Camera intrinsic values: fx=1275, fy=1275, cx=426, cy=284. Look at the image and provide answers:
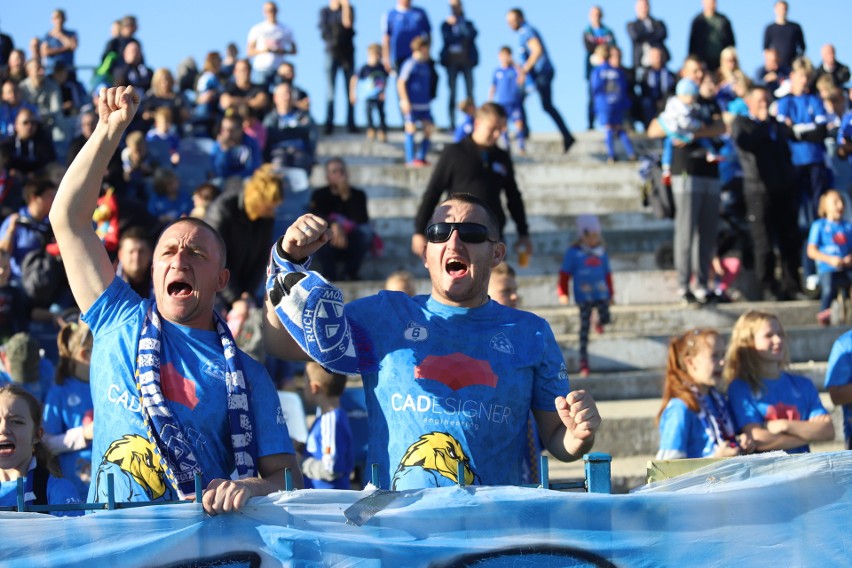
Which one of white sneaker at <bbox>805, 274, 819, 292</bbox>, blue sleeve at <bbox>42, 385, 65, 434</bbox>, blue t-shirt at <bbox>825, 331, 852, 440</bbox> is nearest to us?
blue sleeve at <bbox>42, 385, 65, 434</bbox>

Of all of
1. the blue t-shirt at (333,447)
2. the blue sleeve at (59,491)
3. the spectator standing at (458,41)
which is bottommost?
the blue t-shirt at (333,447)

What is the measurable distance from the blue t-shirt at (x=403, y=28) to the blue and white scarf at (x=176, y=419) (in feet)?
39.0

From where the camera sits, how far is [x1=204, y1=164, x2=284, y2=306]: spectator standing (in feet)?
28.2

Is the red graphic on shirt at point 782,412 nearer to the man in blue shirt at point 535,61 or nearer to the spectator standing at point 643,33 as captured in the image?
the man in blue shirt at point 535,61

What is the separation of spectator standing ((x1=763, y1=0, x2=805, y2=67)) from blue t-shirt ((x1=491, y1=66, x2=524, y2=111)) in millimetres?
3273

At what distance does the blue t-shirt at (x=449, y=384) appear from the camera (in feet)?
12.3

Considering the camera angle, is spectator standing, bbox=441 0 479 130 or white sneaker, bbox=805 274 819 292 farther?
spectator standing, bbox=441 0 479 130

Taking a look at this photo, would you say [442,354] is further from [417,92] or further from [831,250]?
[417,92]

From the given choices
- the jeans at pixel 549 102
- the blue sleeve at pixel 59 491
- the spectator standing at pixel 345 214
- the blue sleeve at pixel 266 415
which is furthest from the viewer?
the jeans at pixel 549 102

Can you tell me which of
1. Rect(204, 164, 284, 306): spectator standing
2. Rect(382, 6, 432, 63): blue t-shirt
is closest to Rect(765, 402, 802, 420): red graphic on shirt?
Rect(204, 164, 284, 306): spectator standing

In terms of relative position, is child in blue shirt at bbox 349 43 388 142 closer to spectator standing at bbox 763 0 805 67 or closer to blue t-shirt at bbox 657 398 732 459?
spectator standing at bbox 763 0 805 67

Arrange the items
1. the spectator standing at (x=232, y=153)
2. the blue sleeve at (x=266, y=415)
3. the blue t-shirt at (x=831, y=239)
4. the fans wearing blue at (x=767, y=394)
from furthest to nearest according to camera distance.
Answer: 1. the spectator standing at (x=232, y=153)
2. the blue t-shirt at (x=831, y=239)
3. the fans wearing blue at (x=767, y=394)
4. the blue sleeve at (x=266, y=415)

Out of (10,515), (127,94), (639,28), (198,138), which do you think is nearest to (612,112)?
(639,28)

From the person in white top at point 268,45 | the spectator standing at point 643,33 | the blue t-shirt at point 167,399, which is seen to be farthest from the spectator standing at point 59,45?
the blue t-shirt at point 167,399
